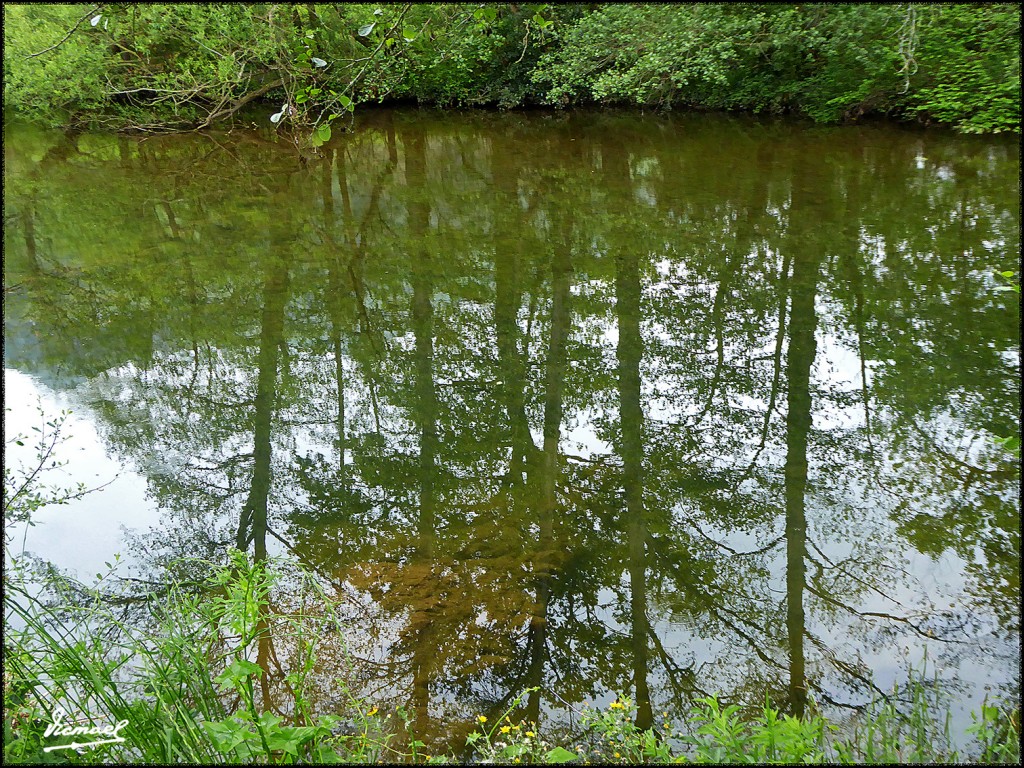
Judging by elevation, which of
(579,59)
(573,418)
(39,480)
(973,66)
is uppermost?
(579,59)

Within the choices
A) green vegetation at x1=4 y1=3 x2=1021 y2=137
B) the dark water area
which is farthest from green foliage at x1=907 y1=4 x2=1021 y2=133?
the dark water area

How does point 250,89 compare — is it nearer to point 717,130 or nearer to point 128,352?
point 717,130

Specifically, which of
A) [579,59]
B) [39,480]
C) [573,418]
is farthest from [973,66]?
[39,480]

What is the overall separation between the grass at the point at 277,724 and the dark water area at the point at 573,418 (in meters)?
0.19

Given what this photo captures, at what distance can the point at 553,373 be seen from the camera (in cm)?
604

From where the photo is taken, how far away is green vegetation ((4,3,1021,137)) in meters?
11.1

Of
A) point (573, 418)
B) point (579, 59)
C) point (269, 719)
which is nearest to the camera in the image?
point (269, 719)

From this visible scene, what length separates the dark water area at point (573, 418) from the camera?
3.63 metres

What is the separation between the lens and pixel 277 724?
101 inches

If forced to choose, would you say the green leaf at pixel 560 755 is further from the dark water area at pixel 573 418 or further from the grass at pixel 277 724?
the dark water area at pixel 573 418

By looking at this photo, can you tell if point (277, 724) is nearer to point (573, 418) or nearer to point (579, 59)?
point (573, 418)

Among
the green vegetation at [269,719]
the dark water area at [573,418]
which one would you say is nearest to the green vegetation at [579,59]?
the dark water area at [573,418]

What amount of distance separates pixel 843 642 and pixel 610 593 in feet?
3.55

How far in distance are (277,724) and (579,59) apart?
41.8 feet
